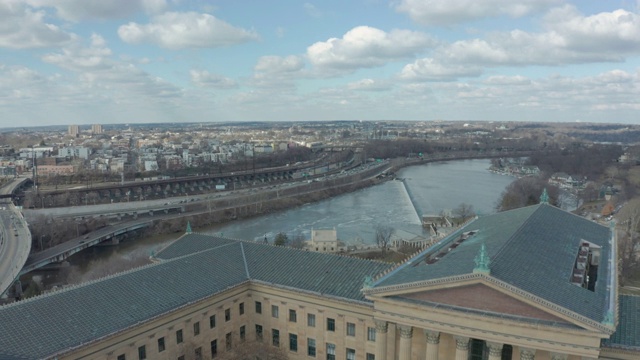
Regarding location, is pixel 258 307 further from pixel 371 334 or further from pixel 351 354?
pixel 371 334

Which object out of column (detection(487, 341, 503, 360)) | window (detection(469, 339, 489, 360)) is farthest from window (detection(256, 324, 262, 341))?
column (detection(487, 341, 503, 360))

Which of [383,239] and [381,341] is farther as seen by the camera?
[383,239]

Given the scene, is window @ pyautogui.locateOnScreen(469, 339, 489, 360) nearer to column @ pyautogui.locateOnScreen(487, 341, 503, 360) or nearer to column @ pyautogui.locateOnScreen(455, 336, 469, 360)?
column @ pyautogui.locateOnScreen(455, 336, 469, 360)

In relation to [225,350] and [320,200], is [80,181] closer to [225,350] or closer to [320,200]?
[320,200]

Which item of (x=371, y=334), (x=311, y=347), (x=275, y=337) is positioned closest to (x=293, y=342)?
(x=311, y=347)

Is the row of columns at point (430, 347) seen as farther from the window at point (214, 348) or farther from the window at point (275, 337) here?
the window at point (214, 348)

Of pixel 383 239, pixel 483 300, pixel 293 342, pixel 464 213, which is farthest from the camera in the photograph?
pixel 464 213

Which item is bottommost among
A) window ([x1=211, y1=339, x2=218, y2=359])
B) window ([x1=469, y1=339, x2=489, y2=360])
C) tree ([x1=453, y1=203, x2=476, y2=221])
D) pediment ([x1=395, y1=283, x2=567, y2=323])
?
tree ([x1=453, y1=203, x2=476, y2=221])
